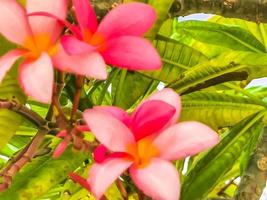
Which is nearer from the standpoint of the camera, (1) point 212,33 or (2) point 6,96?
(2) point 6,96

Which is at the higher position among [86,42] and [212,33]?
[86,42]

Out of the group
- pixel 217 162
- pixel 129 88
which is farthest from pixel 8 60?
pixel 129 88

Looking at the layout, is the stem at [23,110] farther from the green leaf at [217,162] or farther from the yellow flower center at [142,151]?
the green leaf at [217,162]

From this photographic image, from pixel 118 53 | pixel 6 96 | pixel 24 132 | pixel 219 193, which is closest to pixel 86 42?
pixel 118 53

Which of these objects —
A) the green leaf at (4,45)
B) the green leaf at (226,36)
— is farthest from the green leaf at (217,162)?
the green leaf at (4,45)

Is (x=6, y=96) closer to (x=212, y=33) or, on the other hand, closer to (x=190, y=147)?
(x=190, y=147)

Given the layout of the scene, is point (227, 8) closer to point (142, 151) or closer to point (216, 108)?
point (216, 108)

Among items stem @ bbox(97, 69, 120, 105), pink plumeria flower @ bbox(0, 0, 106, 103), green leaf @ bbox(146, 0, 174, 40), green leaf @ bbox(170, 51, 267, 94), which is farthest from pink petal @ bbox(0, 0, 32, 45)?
stem @ bbox(97, 69, 120, 105)
